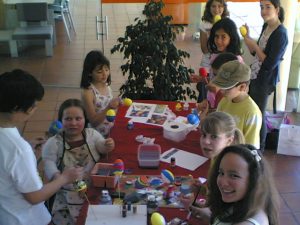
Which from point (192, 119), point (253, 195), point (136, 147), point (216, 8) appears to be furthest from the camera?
point (216, 8)

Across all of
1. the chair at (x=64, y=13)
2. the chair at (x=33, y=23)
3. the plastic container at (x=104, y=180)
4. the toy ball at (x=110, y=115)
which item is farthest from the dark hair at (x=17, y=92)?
the chair at (x=64, y=13)

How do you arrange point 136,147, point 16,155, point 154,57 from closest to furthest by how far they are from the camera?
point 16,155
point 136,147
point 154,57

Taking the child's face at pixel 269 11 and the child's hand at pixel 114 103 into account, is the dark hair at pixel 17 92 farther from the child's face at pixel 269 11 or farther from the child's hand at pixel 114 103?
the child's face at pixel 269 11

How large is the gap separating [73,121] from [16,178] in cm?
74

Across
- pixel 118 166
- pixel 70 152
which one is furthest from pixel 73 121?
pixel 118 166

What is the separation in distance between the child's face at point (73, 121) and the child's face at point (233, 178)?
114 cm

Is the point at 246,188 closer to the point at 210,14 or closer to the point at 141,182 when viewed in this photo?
the point at 141,182

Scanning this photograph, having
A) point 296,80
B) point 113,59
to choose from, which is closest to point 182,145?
point 296,80

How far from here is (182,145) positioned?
111 inches

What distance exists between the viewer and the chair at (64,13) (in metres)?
6.58

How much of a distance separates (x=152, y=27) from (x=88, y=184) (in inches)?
81.6

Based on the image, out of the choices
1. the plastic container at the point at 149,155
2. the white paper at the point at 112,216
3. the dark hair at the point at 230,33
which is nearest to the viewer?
the white paper at the point at 112,216

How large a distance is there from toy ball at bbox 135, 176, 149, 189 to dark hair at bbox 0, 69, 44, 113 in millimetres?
758

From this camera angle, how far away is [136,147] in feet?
9.11
